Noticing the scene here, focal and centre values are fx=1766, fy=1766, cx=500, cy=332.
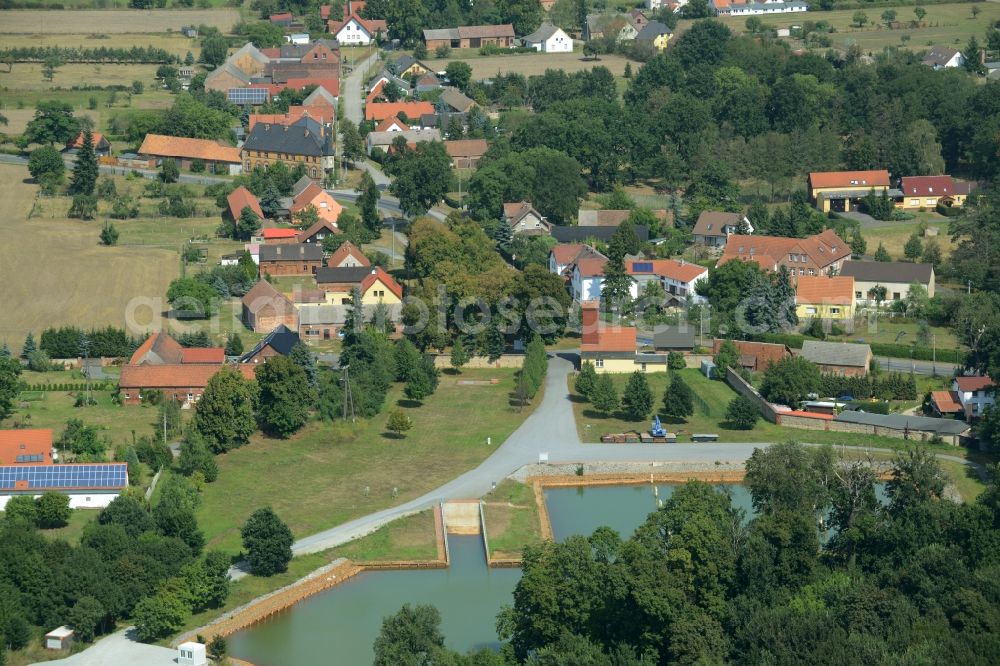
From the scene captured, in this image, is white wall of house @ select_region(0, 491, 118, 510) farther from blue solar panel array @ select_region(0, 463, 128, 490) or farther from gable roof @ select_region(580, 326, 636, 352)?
gable roof @ select_region(580, 326, 636, 352)

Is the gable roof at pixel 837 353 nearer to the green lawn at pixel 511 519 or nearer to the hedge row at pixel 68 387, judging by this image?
the green lawn at pixel 511 519

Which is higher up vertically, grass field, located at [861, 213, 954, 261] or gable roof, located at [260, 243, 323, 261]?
gable roof, located at [260, 243, 323, 261]

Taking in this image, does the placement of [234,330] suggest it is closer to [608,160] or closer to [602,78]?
[608,160]

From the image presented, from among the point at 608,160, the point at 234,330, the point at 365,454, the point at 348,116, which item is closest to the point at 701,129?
the point at 608,160

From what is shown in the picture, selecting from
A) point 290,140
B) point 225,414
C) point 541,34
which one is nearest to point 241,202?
point 290,140

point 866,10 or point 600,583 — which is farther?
point 866,10

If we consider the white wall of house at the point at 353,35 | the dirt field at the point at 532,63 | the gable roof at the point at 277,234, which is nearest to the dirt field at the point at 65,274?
the gable roof at the point at 277,234

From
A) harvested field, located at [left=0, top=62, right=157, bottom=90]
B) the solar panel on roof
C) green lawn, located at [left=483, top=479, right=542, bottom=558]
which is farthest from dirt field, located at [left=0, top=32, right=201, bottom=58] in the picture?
green lawn, located at [left=483, top=479, right=542, bottom=558]
